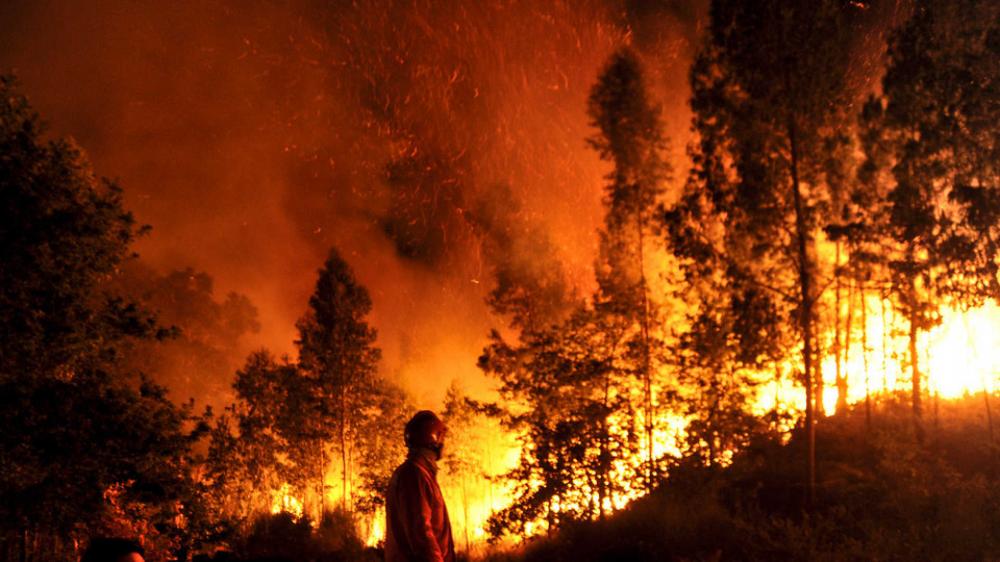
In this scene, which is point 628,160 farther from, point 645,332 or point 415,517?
point 415,517

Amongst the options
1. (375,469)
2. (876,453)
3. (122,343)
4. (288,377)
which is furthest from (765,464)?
(288,377)

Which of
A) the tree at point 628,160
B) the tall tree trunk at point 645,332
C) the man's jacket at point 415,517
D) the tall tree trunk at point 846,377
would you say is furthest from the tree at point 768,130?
the man's jacket at point 415,517

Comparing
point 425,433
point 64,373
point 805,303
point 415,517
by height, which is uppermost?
point 805,303

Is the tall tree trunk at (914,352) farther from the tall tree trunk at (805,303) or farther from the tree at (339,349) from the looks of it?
the tree at (339,349)

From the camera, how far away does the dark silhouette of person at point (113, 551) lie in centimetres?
271

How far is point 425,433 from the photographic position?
4.63 metres

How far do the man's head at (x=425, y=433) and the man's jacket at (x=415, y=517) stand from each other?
3.1 inches

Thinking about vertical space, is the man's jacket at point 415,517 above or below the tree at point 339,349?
below

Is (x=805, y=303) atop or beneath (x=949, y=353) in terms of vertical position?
beneath

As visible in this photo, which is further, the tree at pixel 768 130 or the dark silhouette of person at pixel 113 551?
the tree at pixel 768 130

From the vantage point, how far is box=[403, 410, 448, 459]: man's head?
461 centimetres

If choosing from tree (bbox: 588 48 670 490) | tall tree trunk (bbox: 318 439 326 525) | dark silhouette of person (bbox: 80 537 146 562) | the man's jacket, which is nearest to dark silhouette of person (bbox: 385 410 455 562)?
the man's jacket

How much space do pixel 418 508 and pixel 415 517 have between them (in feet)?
0.19

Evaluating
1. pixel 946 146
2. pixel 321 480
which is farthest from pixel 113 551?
pixel 321 480
